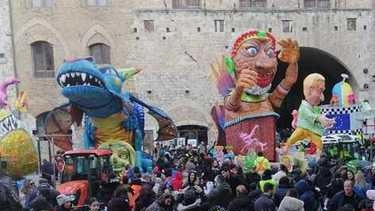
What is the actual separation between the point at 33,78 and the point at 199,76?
598 cm

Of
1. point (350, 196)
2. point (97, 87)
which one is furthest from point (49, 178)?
point (350, 196)

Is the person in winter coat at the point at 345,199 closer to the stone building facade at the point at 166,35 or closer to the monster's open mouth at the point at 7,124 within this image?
the monster's open mouth at the point at 7,124

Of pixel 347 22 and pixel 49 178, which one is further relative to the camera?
pixel 347 22

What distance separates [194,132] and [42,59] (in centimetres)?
613

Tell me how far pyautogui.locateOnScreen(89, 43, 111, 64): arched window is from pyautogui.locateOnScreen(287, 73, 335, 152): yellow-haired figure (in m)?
9.87

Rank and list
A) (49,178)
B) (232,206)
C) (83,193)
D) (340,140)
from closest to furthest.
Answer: (232,206), (83,193), (49,178), (340,140)

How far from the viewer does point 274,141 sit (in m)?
15.1

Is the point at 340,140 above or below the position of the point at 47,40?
below

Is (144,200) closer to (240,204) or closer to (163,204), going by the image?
(163,204)

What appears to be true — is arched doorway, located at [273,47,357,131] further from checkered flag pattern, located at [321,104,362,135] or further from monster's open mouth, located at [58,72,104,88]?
monster's open mouth, located at [58,72,104,88]

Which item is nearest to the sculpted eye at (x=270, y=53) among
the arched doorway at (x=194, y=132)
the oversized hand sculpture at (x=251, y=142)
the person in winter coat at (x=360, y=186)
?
the oversized hand sculpture at (x=251, y=142)

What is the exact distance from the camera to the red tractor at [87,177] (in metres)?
10.5

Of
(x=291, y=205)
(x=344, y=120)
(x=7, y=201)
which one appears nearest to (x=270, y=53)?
(x=344, y=120)

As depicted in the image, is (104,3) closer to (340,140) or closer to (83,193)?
(340,140)
